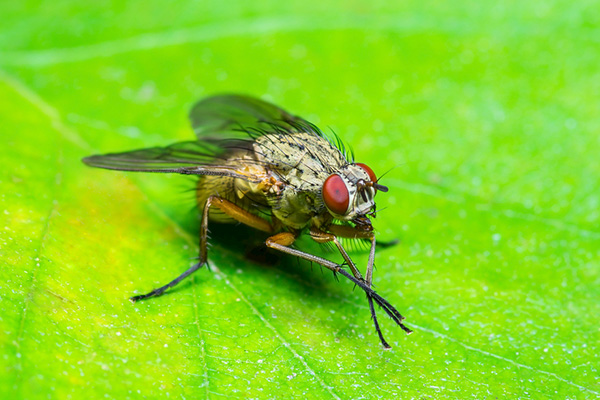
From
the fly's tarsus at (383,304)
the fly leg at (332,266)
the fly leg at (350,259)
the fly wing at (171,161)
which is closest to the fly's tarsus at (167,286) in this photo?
the fly leg at (332,266)

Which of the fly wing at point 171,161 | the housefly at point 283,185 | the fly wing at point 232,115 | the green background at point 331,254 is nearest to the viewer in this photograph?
the green background at point 331,254

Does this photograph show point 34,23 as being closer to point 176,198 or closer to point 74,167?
point 74,167

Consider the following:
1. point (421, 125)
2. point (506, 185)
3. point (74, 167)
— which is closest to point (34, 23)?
point (74, 167)

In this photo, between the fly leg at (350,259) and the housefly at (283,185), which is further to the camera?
the housefly at (283,185)

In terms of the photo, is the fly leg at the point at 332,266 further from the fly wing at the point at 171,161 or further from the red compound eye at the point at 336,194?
the fly wing at the point at 171,161

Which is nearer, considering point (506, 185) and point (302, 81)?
point (506, 185)

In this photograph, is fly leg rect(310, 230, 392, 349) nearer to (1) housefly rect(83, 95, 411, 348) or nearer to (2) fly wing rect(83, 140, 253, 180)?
(1) housefly rect(83, 95, 411, 348)

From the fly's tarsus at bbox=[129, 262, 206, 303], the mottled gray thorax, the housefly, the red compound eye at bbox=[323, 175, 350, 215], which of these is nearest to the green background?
the fly's tarsus at bbox=[129, 262, 206, 303]
